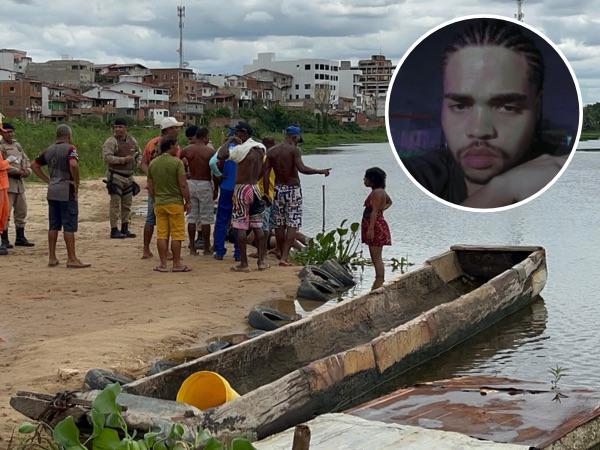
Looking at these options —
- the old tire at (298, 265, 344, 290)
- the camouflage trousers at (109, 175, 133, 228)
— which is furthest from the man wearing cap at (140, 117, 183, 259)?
the old tire at (298, 265, 344, 290)

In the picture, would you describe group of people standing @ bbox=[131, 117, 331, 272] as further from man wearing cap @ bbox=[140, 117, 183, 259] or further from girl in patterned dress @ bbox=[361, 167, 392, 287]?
girl in patterned dress @ bbox=[361, 167, 392, 287]

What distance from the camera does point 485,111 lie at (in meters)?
1.54

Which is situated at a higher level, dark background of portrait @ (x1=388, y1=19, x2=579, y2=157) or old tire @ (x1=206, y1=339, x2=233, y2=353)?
dark background of portrait @ (x1=388, y1=19, x2=579, y2=157)

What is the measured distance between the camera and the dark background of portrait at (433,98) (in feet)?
5.04

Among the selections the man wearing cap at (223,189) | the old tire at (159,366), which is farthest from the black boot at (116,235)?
the old tire at (159,366)

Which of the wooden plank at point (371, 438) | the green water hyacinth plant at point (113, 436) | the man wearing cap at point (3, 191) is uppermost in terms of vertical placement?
the man wearing cap at point (3, 191)

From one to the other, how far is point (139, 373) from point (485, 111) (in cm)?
503

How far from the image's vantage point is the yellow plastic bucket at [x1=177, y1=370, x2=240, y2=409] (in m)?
4.71

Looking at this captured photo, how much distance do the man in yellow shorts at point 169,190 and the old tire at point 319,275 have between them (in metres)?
1.48

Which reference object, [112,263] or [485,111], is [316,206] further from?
[485,111]

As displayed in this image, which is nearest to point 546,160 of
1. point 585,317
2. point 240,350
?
point 240,350

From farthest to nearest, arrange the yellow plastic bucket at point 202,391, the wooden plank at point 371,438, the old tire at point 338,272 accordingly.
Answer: the old tire at point 338,272
the yellow plastic bucket at point 202,391
the wooden plank at point 371,438

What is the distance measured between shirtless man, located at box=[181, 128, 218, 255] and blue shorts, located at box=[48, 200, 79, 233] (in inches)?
61.5

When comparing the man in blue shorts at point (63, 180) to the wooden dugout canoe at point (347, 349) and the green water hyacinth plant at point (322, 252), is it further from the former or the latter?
the wooden dugout canoe at point (347, 349)
